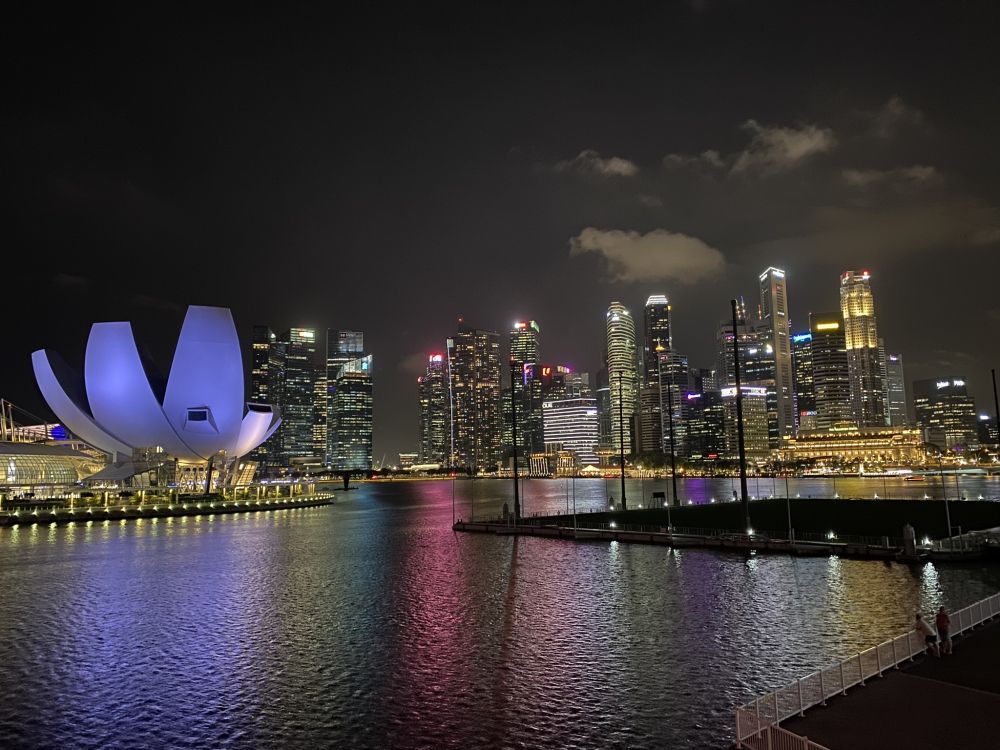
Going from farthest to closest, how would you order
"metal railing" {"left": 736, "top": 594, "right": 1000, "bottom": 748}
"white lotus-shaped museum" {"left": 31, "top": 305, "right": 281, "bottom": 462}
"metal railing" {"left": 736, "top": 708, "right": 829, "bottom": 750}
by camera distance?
"white lotus-shaped museum" {"left": 31, "top": 305, "right": 281, "bottom": 462}, "metal railing" {"left": 736, "top": 594, "right": 1000, "bottom": 748}, "metal railing" {"left": 736, "top": 708, "right": 829, "bottom": 750}

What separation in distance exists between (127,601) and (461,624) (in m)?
11.8

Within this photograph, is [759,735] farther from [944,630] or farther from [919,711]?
[944,630]

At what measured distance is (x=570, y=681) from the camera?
13570 mm

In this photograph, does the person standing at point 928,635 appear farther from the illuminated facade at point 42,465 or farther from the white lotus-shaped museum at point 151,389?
the illuminated facade at point 42,465

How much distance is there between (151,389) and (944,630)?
71.8 m

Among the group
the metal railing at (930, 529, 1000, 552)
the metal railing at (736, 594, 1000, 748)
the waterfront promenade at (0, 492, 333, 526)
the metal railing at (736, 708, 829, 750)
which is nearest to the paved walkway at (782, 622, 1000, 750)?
the metal railing at (736, 594, 1000, 748)

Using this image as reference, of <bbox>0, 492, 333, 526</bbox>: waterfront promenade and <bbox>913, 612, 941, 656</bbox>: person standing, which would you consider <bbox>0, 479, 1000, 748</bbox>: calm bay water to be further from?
<bbox>0, 492, 333, 526</bbox>: waterfront promenade

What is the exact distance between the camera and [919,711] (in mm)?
9656

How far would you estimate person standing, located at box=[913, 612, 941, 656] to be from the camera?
1245cm

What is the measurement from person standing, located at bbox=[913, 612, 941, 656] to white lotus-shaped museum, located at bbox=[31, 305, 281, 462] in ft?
226

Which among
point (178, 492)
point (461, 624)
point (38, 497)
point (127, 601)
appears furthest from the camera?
point (178, 492)

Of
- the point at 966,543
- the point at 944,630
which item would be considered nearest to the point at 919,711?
the point at 944,630

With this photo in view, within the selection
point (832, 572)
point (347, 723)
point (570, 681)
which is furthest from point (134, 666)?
point (832, 572)

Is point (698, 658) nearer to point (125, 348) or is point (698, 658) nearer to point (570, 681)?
point (570, 681)
